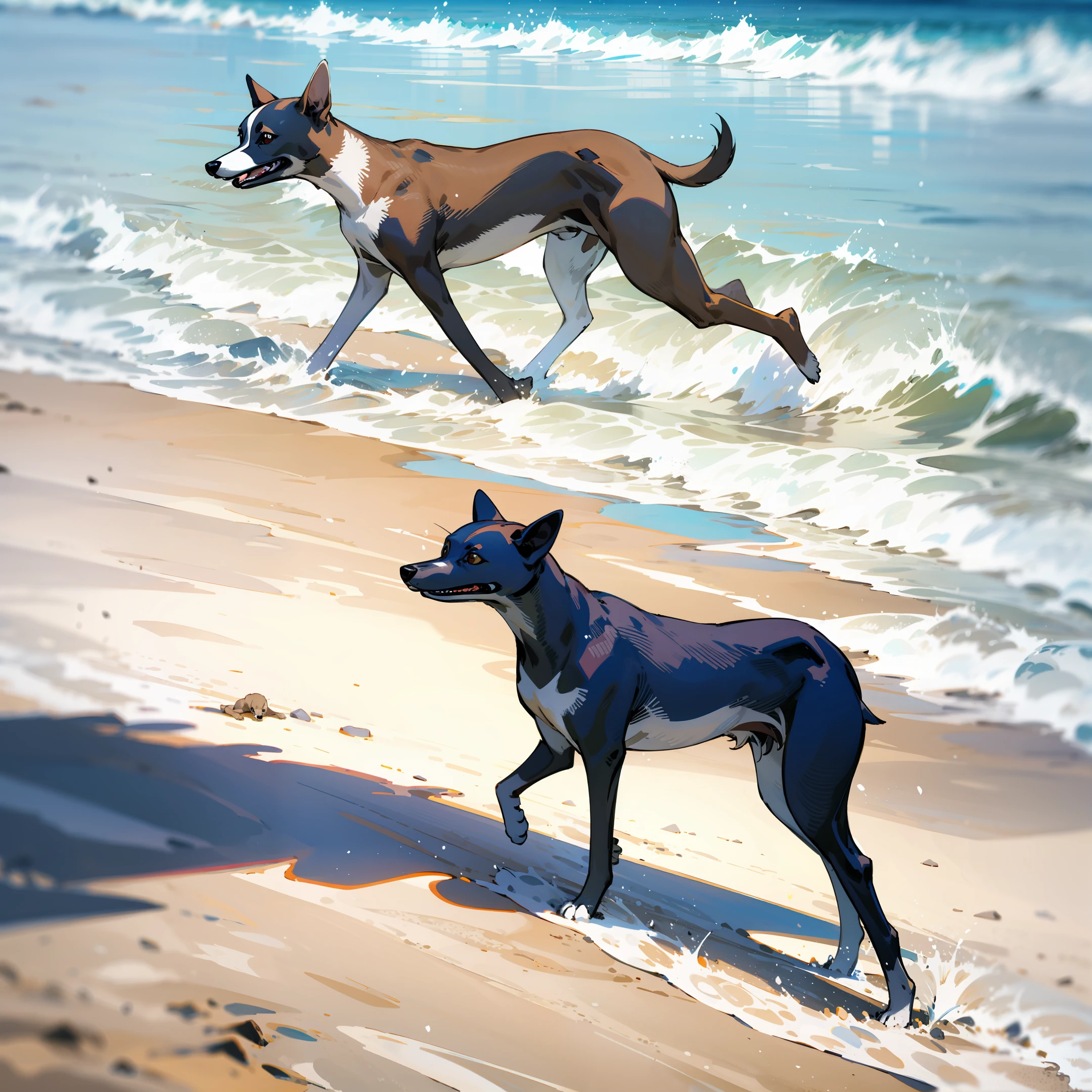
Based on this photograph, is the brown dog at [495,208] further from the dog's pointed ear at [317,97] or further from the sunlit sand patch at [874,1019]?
the sunlit sand patch at [874,1019]

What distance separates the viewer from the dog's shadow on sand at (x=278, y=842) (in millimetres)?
2391

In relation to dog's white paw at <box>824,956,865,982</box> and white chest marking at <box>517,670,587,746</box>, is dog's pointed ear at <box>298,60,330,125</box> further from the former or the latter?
dog's white paw at <box>824,956,865,982</box>

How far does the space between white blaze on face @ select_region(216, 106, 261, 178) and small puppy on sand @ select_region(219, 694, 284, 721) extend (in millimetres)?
1262

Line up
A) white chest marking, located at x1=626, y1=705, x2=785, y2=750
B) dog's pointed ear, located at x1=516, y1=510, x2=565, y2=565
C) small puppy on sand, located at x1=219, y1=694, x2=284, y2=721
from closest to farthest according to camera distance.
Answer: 1. dog's pointed ear, located at x1=516, y1=510, x2=565, y2=565
2. white chest marking, located at x1=626, y1=705, x2=785, y2=750
3. small puppy on sand, located at x1=219, y1=694, x2=284, y2=721

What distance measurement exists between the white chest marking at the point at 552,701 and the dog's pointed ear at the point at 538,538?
0.24 m

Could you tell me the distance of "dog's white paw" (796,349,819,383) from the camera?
115 inches

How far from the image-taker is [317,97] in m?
2.89

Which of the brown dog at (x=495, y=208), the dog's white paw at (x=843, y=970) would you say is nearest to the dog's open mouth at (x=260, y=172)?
the brown dog at (x=495, y=208)

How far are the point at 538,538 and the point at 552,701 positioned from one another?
1.06ft

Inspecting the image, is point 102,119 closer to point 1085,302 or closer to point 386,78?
point 386,78

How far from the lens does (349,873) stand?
97.7 inches

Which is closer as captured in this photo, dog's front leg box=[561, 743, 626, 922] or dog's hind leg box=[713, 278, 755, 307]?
dog's front leg box=[561, 743, 626, 922]

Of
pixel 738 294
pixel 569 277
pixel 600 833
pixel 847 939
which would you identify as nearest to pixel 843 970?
pixel 847 939

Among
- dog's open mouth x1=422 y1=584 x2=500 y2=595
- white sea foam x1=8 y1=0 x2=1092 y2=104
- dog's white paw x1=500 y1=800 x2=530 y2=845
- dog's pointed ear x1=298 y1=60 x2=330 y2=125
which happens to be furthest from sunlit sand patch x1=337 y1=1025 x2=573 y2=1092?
white sea foam x1=8 y1=0 x2=1092 y2=104
